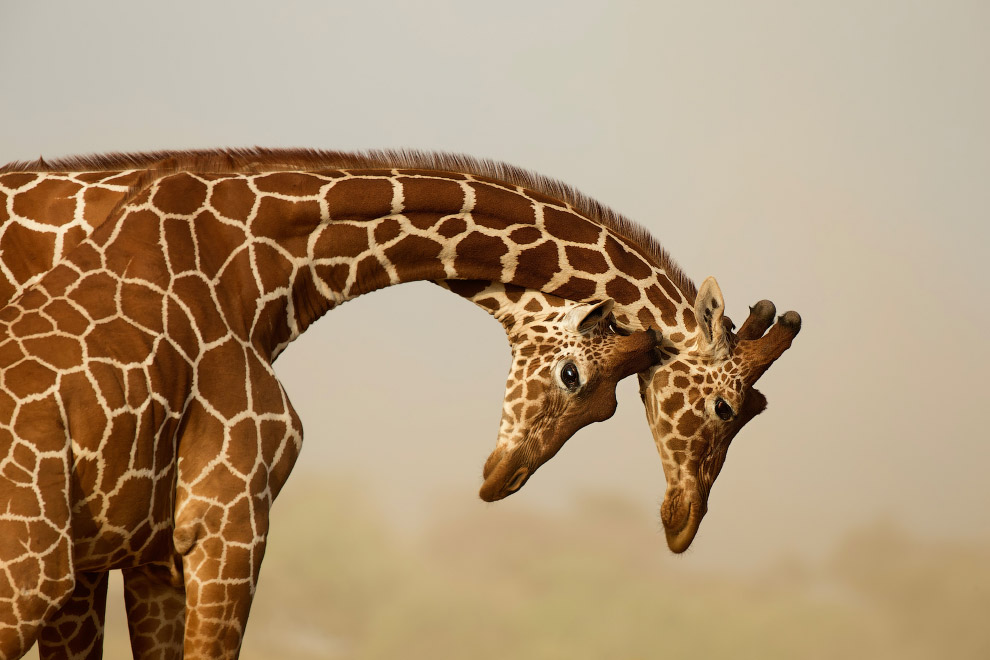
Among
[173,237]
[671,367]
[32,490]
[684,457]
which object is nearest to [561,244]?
[671,367]

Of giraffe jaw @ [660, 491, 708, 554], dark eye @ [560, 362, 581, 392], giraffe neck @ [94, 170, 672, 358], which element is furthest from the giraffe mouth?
giraffe neck @ [94, 170, 672, 358]

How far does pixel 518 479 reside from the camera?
232 inches

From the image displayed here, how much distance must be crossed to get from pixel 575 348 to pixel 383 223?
1.08m

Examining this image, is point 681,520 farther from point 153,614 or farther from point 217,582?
point 153,614

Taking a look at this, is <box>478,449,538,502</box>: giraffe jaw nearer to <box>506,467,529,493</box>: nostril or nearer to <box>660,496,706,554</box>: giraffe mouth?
<box>506,467,529,493</box>: nostril

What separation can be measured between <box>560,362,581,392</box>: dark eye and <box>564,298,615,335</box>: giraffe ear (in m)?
0.17

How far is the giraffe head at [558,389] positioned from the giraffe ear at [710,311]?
1.05 ft

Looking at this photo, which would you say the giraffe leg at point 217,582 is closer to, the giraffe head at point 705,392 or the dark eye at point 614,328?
the dark eye at point 614,328

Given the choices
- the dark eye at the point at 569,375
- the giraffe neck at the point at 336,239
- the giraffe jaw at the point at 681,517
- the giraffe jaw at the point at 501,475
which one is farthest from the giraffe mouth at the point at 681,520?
the giraffe neck at the point at 336,239

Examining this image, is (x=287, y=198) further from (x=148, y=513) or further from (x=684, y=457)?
(x=684, y=457)

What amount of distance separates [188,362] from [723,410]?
8.78ft

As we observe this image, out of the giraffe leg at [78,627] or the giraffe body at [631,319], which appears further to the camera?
the giraffe body at [631,319]

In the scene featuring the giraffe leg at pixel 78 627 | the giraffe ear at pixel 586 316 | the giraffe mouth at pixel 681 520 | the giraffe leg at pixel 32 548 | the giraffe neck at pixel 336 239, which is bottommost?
the giraffe leg at pixel 78 627

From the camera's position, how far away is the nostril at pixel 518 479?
19.3ft
